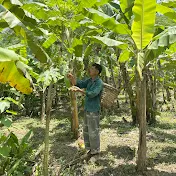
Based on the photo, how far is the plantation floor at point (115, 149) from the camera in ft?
14.8

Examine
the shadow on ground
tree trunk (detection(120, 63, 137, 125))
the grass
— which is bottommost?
the shadow on ground

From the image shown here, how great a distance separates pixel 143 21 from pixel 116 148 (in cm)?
282

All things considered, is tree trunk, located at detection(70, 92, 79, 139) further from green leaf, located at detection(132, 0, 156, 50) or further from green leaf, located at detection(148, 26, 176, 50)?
green leaf, located at detection(148, 26, 176, 50)

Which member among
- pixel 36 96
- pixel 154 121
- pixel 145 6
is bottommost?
pixel 154 121

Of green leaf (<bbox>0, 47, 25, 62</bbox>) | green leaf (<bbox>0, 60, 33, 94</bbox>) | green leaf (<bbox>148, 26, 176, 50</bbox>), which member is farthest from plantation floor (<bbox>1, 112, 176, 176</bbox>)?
green leaf (<bbox>148, 26, 176, 50</bbox>)

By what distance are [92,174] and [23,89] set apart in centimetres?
221

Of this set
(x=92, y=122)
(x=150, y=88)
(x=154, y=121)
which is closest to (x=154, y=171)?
(x=92, y=122)

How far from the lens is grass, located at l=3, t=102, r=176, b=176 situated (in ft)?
14.8

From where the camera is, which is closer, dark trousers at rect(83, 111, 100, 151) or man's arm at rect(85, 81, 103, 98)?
man's arm at rect(85, 81, 103, 98)

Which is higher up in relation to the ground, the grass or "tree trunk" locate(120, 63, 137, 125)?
"tree trunk" locate(120, 63, 137, 125)

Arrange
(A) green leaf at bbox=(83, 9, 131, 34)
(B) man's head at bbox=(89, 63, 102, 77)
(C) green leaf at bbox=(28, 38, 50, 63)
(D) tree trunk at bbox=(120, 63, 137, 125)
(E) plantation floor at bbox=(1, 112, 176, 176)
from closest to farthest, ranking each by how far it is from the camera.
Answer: (C) green leaf at bbox=(28, 38, 50, 63), (A) green leaf at bbox=(83, 9, 131, 34), (E) plantation floor at bbox=(1, 112, 176, 176), (B) man's head at bbox=(89, 63, 102, 77), (D) tree trunk at bbox=(120, 63, 137, 125)

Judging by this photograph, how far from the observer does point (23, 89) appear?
2846 mm

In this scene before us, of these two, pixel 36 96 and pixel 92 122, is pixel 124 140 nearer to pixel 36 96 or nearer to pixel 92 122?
pixel 92 122

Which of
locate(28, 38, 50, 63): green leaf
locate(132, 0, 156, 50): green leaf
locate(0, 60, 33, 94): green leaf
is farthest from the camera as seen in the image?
locate(132, 0, 156, 50): green leaf
